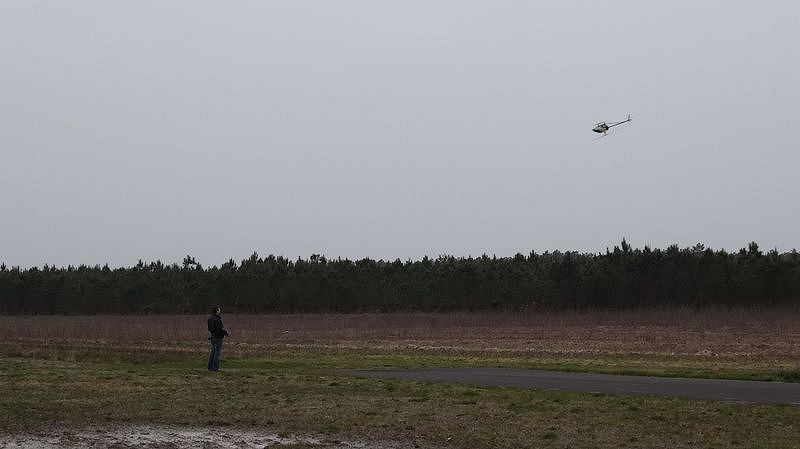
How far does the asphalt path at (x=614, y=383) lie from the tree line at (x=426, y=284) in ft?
158

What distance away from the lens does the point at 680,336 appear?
45.0 meters

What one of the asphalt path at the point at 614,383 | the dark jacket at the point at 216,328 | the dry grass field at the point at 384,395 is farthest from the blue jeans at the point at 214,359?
the asphalt path at the point at 614,383

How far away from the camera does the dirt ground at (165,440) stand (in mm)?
14367

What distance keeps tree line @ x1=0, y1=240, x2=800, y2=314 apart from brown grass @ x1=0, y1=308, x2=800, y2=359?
365 inches

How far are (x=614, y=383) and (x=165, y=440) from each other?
38.8 feet

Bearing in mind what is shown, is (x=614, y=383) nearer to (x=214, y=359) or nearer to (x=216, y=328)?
(x=214, y=359)

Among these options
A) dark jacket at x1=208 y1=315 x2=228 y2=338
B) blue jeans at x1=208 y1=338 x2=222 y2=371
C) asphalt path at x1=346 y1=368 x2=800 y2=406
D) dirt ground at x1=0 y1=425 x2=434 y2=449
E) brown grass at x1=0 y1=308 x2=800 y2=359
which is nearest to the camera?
dirt ground at x1=0 y1=425 x2=434 y2=449

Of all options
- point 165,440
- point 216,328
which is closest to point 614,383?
point 165,440

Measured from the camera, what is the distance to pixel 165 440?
14.9 metres

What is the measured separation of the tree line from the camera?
73625mm

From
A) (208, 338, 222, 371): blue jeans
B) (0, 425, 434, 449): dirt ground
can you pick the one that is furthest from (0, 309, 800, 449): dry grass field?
(208, 338, 222, 371): blue jeans

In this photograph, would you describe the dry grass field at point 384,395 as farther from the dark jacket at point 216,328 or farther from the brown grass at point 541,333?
the dark jacket at point 216,328

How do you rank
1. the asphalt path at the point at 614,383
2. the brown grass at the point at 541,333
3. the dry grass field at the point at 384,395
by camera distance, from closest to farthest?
the dry grass field at the point at 384,395 → the asphalt path at the point at 614,383 → the brown grass at the point at 541,333

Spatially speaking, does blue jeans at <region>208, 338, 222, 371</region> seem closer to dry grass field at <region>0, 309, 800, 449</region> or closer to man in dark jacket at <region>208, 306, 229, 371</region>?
man in dark jacket at <region>208, 306, 229, 371</region>
